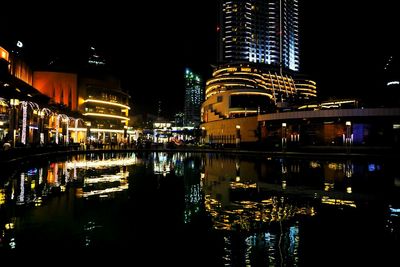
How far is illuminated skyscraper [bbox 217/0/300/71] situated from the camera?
136 metres

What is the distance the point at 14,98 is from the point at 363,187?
85.2ft

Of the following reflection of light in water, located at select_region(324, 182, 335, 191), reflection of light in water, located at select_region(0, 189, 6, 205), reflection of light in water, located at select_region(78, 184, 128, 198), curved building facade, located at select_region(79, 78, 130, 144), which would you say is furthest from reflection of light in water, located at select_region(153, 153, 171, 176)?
curved building facade, located at select_region(79, 78, 130, 144)

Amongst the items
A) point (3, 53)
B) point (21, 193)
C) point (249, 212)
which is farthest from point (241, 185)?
point (3, 53)

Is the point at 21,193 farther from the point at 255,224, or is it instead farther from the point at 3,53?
the point at 3,53

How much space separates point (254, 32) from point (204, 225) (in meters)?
142

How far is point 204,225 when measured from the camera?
8188mm

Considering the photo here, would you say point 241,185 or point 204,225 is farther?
point 241,185

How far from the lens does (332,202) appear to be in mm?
11648

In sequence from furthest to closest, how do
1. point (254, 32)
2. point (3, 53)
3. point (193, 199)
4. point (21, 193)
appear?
point (254, 32)
point (3, 53)
point (21, 193)
point (193, 199)

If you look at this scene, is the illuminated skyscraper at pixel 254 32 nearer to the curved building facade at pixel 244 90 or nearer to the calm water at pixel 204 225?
the curved building facade at pixel 244 90

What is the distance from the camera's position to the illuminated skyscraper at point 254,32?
136m

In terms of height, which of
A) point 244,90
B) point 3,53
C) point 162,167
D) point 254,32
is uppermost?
point 254,32

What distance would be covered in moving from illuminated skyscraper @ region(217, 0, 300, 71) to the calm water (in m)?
124

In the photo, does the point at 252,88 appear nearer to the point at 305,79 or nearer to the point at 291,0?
the point at 305,79
